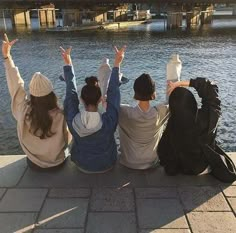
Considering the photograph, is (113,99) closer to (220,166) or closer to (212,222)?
(220,166)

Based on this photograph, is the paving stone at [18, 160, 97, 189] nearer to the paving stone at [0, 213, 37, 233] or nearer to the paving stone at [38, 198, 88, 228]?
the paving stone at [38, 198, 88, 228]

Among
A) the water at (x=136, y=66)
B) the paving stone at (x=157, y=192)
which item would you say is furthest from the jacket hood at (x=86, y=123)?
the water at (x=136, y=66)

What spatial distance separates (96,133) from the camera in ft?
12.1

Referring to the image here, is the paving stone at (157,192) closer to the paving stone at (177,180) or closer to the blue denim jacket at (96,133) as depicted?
the paving stone at (177,180)

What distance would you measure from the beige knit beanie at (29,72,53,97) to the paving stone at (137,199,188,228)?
1.45m

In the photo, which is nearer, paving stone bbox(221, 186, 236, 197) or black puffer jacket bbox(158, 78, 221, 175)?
paving stone bbox(221, 186, 236, 197)

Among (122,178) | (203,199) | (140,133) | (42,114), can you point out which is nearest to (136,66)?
(140,133)

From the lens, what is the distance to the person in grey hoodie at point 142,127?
372 centimetres

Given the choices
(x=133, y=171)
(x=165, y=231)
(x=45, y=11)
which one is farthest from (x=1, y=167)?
(x=45, y=11)

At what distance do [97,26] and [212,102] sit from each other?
48434 millimetres

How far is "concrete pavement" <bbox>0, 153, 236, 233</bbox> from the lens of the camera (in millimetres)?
3061

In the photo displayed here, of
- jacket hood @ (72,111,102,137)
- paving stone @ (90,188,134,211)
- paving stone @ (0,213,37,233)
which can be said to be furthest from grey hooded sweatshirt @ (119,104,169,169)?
paving stone @ (0,213,37,233)

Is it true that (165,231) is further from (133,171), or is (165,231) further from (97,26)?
(97,26)

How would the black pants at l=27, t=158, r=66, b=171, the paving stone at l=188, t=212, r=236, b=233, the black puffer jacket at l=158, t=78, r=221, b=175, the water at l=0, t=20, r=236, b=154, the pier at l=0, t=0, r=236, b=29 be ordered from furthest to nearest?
the pier at l=0, t=0, r=236, b=29 < the water at l=0, t=20, r=236, b=154 < the black pants at l=27, t=158, r=66, b=171 < the black puffer jacket at l=158, t=78, r=221, b=175 < the paving stone at l=188, t=212, r=236, b=233
